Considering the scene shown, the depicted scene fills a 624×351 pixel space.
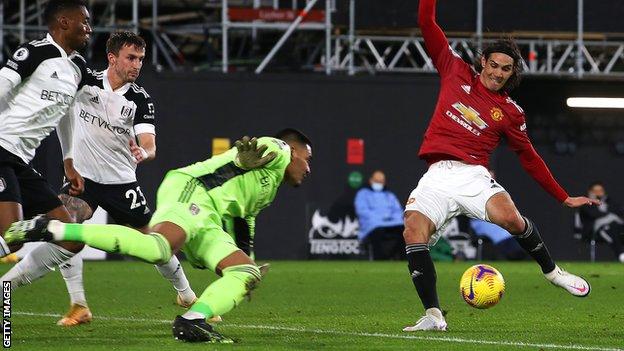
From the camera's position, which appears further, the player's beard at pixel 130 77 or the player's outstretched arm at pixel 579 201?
the player's beard at pixel 130 77

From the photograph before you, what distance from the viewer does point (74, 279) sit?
10.8 m

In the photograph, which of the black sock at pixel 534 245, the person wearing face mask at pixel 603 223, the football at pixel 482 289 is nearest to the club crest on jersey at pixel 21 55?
the football at pixel 482 289

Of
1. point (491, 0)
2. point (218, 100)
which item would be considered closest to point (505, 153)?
point (491, 0)

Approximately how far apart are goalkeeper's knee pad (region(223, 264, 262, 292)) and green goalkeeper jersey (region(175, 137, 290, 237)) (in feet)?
1.61

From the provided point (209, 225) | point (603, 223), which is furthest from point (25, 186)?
point (603, 223)

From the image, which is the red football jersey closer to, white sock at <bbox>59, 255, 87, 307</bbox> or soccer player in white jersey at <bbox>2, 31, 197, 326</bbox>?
soccer player in white jersey at <bbox>2, 31, 197, 326</bbox>

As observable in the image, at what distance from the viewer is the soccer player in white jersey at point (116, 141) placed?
436 inches

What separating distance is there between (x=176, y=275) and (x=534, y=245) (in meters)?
2.87

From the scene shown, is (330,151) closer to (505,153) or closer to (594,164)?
(505,153)

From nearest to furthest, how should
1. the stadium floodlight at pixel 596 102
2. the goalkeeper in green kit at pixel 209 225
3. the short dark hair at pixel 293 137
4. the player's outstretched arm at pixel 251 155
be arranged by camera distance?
the goalkeeper in green kit at pixel 209 225, the player's outstretched arm at pixel 251 155, the short dark hair at pixel 293 137, the stadium floodlight at pixel 596 102

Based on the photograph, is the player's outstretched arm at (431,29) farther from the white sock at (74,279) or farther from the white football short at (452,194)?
the white sock at (74,279)

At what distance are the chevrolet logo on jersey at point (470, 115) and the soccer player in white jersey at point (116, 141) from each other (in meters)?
2.47

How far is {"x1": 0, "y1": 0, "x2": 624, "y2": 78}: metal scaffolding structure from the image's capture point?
2406 centimetres

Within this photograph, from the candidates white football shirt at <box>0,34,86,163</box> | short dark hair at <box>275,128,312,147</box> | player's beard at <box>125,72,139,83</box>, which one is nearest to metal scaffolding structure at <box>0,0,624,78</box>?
player's beard at <box>125,72,139,83</box>
